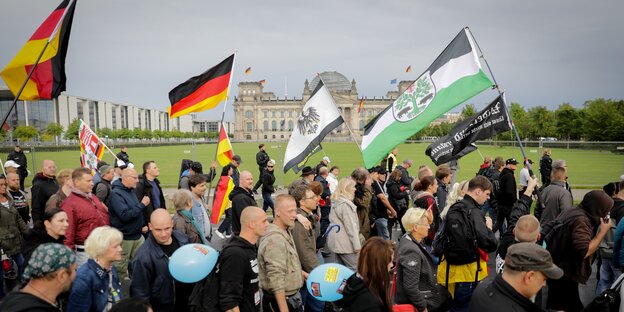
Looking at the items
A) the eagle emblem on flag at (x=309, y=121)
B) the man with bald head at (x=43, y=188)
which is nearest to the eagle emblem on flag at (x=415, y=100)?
the eagle emblem on flag at (x=309, y=121)

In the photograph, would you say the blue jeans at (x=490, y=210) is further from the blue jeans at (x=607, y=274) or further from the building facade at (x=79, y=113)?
the building facade at (x=79, y=113)

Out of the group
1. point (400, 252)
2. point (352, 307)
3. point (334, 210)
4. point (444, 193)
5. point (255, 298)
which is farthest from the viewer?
point (444, 193)

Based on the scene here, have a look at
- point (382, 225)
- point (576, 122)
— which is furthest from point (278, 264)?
point (576, 122)

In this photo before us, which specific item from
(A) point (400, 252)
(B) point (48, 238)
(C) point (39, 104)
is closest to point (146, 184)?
(B) point (48, 238)

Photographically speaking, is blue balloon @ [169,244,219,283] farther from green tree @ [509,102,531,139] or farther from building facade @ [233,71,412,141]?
building facade @ [233,71,412,141]

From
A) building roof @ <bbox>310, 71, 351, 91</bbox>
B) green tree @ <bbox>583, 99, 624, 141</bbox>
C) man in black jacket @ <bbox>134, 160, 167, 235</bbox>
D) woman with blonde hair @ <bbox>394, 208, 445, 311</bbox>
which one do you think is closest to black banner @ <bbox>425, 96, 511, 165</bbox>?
woman with blonde hair @ <bbox>394, 208, 445, 311</bbox>

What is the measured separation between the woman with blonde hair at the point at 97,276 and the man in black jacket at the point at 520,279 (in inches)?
119

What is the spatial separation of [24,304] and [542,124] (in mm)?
63932

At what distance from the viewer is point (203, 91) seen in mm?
8273

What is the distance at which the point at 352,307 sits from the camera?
2922mm

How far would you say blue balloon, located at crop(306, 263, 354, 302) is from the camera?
3.13 meters

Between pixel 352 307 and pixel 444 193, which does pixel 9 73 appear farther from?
pixel 444 193

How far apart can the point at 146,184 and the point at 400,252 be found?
4.92 m

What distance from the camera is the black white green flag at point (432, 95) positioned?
20.4 ft
